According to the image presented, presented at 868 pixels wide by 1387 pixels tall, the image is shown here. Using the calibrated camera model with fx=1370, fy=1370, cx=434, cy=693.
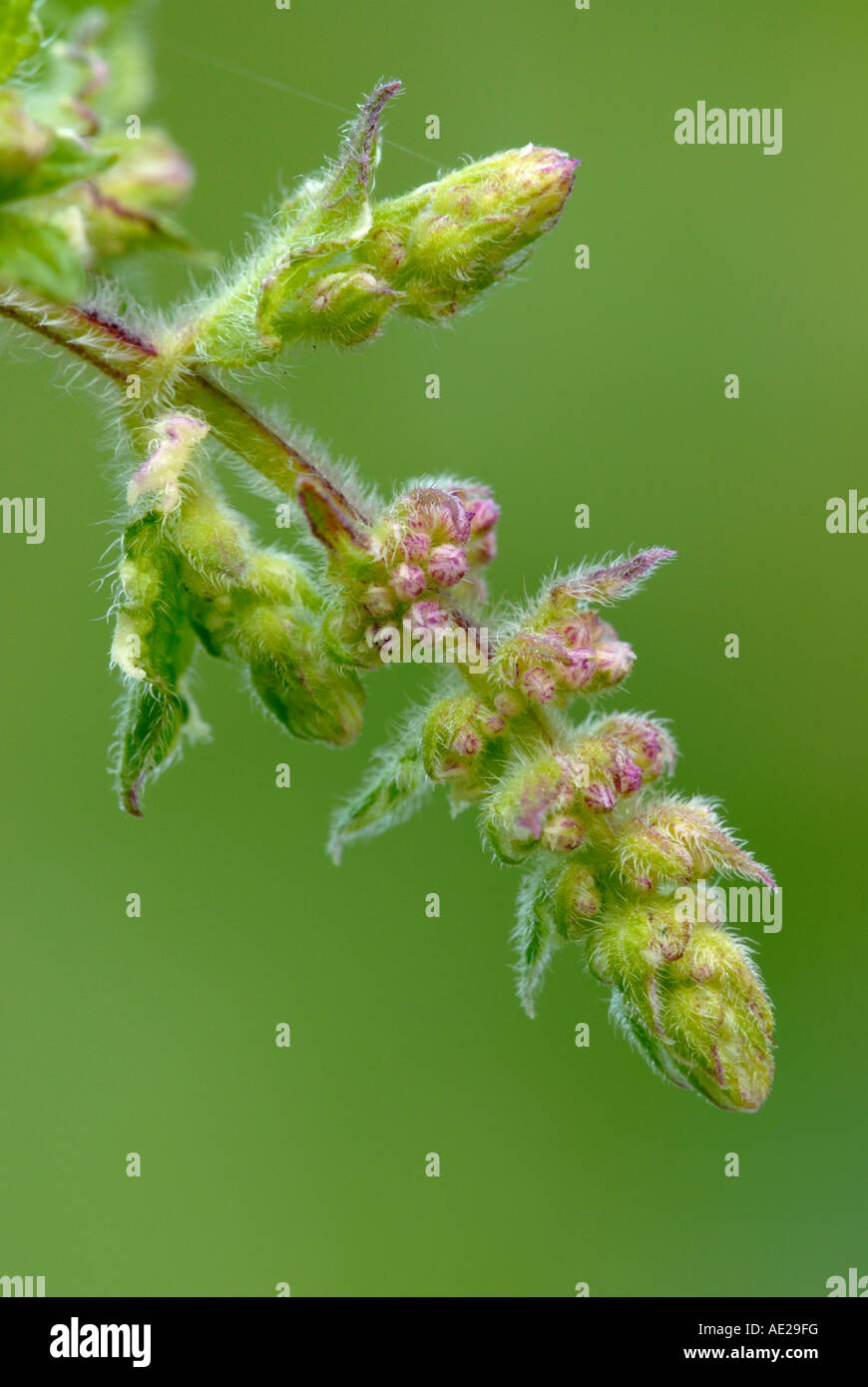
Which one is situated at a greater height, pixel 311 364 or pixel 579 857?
pixel 311 364

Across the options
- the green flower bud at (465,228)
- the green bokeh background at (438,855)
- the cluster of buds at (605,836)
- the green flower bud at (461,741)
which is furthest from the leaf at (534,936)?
the green bokeh background at (438,855)

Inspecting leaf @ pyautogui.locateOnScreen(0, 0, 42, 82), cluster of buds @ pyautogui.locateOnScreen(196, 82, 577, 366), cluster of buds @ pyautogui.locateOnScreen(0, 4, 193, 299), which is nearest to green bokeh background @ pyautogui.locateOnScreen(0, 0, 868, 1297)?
cluster of buds @ pyautogui.locateOnScreen(0, 4, 193, 299)

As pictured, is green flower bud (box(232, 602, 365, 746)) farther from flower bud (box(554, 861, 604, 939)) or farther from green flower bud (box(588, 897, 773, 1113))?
green flower bud (box(588, 897, 773, 1113))

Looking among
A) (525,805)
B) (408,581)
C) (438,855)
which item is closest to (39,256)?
(408,581)

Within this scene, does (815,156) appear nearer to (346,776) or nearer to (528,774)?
(346,776)

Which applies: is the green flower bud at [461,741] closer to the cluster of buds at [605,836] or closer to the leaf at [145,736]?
the cluster of buds at [605,836]

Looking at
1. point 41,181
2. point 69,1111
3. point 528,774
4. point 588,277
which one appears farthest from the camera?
point 588,277

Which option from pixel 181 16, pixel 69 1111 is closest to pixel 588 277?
pixel 181 16
